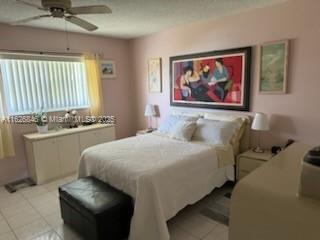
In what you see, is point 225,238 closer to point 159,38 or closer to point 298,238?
point 298,238

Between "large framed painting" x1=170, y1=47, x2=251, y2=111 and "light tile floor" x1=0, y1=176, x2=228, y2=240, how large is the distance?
56.0 inches

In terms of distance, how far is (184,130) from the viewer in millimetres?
3275

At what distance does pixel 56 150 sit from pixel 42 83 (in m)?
1.16

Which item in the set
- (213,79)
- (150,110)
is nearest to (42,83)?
(150,110)

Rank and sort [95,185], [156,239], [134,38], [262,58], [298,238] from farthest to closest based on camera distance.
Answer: [134,38] → [262,58] → [95,185] → [156,239] → [298,238]

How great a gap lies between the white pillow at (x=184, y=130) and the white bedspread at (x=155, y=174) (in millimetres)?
153

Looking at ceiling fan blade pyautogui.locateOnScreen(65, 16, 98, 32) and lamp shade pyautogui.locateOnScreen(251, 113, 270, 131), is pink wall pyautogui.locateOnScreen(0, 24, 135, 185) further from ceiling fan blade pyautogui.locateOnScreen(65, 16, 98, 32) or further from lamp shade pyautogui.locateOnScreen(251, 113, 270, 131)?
lamp shade pyautogui.locateOnScreen(251, 113, 270, 131)

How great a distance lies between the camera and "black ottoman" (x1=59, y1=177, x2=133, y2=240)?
194 centimetres

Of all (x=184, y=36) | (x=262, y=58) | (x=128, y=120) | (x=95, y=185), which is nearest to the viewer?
(x=95, y=185)

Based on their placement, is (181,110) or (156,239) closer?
(156,239)

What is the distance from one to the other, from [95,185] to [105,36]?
123 inches

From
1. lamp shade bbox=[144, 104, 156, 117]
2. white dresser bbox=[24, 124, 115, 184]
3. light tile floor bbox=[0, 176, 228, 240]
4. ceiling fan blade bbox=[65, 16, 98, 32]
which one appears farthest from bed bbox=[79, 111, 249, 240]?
ceiling fan blade bbox=[65, 16, 98, 32]

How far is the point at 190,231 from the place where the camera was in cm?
226

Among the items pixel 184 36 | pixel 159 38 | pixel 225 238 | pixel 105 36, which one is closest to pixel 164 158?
pixel 225 238
